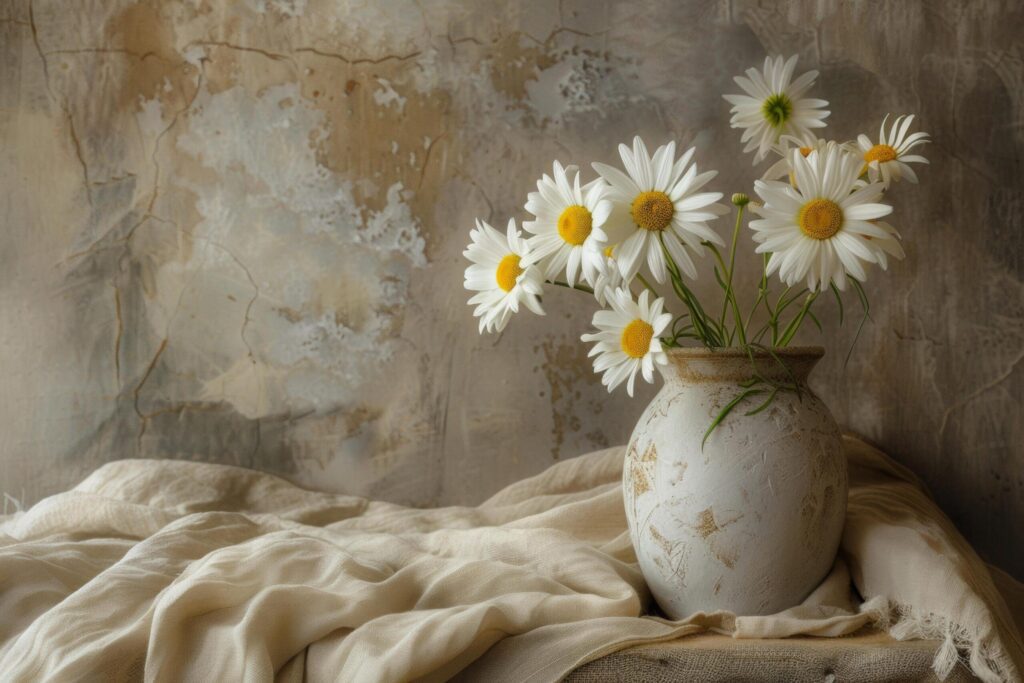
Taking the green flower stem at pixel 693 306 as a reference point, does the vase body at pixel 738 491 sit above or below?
below

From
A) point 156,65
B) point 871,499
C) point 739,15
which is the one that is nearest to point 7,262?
point 156,65

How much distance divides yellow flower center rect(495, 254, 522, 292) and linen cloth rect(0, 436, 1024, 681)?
354mm

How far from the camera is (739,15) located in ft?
4.79

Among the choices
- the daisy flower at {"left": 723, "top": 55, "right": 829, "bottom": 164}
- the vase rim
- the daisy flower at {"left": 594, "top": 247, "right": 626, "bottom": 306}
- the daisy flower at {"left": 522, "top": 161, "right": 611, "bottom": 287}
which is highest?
the daisy flower at {"left": 723, "top": 55, "right": 829, "bottom": 164}

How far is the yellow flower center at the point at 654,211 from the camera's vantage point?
0.94m

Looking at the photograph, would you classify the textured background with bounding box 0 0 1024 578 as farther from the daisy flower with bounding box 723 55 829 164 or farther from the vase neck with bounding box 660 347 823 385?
the vase neck with bounding box 660 347 823 385

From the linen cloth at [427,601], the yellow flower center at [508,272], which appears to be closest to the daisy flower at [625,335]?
the yellow flower center at [508,272]

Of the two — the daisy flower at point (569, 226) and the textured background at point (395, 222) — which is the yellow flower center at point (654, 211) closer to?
the daisy flower at point (569, 226)

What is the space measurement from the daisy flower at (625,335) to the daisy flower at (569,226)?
1.9 inches

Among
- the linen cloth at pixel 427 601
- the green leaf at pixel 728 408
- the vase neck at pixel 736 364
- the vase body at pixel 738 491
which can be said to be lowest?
the linen cloth at pixel 427 601

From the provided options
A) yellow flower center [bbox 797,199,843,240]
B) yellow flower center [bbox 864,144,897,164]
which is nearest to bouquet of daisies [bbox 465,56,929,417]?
yellow flower center [bbox 797,199,843,240]

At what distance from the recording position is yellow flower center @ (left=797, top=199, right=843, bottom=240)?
36.7 inches

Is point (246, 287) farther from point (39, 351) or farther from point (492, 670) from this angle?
point (492, 670)

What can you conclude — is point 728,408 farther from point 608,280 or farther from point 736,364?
point 608,280
